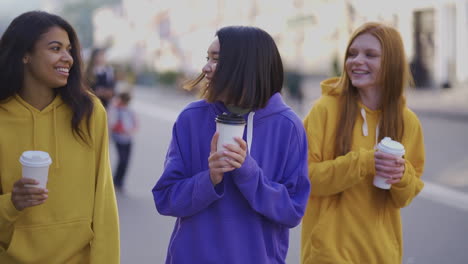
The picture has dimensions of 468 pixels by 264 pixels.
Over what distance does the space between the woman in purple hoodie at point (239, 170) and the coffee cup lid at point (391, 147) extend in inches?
20.1

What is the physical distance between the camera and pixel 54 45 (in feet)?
9.10

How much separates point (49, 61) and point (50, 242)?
2.45 ft

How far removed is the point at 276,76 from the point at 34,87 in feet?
3.41

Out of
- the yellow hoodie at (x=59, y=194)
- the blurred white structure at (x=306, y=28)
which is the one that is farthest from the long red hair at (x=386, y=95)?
the blurred white structure at (x=306, y=28)

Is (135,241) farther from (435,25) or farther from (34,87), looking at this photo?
(435,25)

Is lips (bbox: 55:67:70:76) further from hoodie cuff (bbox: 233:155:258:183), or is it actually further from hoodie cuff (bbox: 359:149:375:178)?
hoodie cuff (bbox: 359:149:375:178)

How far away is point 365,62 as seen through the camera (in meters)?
3.27

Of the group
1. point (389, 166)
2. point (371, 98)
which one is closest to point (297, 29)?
point (371, 98)

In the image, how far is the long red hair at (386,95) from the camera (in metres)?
3.26

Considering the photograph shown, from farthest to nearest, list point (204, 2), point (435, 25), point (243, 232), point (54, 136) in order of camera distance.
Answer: point (204, 2) < point (435, 25) < point (54, 136) < point (243, 232)

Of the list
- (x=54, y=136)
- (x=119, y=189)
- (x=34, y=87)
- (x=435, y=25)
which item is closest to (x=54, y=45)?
(x=34, y=87)

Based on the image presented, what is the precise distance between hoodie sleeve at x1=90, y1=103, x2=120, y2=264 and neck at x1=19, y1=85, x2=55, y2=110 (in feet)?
0.71

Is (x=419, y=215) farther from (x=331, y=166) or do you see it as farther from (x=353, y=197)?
(x=331, y=166)

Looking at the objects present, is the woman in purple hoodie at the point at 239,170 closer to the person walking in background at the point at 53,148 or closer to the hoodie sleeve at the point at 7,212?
the person walking in background at the point at 53,148
